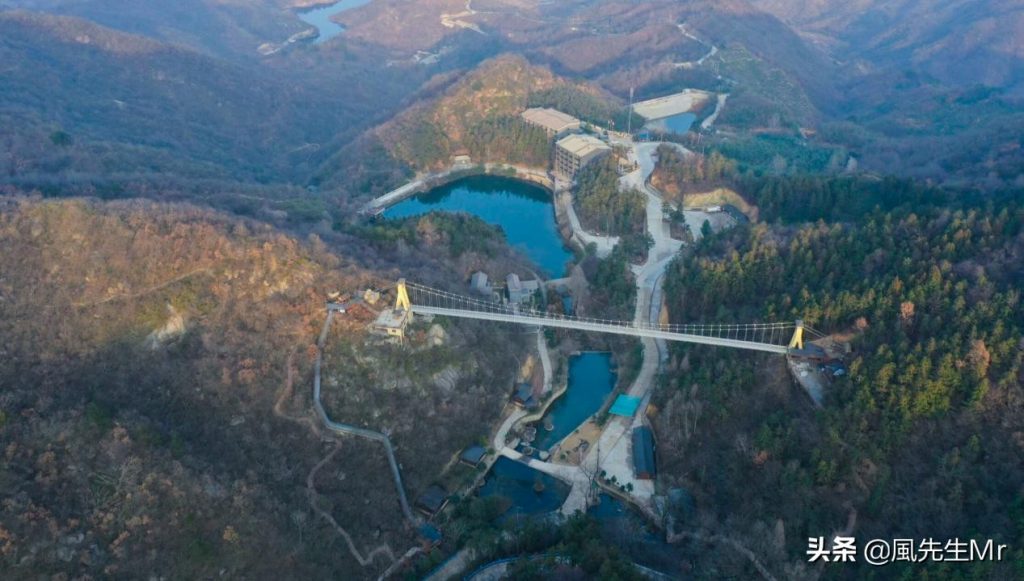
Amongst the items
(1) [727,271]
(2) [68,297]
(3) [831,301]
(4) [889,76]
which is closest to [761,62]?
(4) [889,76]

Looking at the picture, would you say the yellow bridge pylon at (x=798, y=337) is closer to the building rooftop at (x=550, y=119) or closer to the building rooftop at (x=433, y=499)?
the building rooftop at (x=433, y=499)

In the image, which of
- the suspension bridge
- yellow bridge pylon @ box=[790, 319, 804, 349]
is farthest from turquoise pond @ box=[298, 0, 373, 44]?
yellow bridge pylon @ box=[790, 319, 804, 349]

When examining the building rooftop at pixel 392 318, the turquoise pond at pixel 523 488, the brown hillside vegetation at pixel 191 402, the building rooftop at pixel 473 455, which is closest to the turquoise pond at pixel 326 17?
the brown hillside vegetation at pixel 191 402

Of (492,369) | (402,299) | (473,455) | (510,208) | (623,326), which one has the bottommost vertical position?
(510,208)

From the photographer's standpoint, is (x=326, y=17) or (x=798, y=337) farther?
(x=326, y=17)

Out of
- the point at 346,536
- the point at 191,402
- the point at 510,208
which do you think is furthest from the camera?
the point at 510,208

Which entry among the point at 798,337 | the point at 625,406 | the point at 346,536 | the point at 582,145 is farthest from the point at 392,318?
the point at 582,145

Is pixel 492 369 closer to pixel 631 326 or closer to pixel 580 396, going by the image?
pixel 580 396

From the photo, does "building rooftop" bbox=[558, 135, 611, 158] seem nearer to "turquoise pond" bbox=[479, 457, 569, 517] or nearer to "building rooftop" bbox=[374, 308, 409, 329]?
"building rooftop" bbox=[374, 308, 409, 329]
